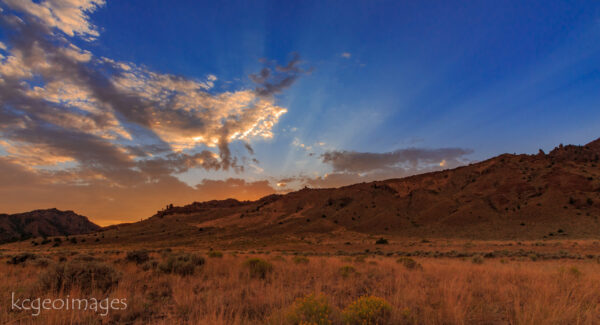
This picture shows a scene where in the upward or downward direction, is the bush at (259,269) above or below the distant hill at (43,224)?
below

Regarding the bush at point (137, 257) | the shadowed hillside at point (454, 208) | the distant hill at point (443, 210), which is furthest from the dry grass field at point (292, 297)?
the shadowed hillside at point (454, 208)

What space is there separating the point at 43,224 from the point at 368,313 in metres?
156

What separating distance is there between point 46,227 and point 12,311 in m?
150

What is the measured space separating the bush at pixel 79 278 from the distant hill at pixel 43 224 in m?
120

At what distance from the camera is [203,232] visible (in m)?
68.3

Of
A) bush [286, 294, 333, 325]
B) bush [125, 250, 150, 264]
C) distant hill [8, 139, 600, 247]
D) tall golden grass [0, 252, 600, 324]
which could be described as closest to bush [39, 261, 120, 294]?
tall golden grass [0, 252, 600, 324]

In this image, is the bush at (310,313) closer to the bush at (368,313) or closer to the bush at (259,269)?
the bush at (368,313)

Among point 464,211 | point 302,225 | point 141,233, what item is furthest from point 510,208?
point 141,233

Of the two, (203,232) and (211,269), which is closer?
(211,269)

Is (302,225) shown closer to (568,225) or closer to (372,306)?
(568,225)

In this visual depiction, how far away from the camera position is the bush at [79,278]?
6434 mm

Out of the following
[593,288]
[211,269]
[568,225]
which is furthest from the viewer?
[568,225]

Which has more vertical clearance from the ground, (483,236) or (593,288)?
(593,288)

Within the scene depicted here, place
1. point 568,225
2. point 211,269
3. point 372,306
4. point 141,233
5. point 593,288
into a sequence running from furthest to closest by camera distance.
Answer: point 141,233, point 568,225, point 211,269, point 593,288, point 372,306
